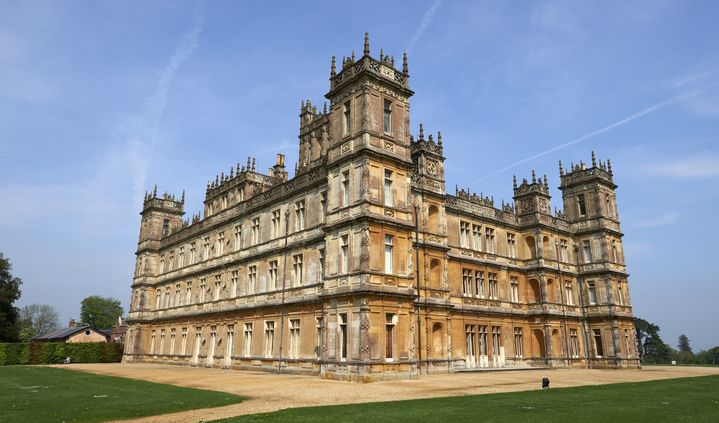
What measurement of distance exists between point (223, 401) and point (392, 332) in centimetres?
1128

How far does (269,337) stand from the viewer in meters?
32.2

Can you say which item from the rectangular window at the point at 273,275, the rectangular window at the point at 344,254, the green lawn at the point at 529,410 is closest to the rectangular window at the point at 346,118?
the rectangular window at the point at 344,254

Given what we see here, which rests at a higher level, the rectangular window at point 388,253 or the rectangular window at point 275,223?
the rectangular window at point 275,223

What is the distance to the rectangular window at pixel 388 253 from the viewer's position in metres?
25.7

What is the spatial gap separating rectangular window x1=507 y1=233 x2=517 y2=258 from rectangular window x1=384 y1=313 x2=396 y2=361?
18704 millimetres

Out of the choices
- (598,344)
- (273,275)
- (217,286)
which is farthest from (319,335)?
(598,344)

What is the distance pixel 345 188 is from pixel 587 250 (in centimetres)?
2790

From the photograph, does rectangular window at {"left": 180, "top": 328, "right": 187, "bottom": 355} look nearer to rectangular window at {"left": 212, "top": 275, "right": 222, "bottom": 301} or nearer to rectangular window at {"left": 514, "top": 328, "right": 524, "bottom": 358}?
rectangular window at {"left": 212, "top": 275, "right": 222, "bottom": 301}

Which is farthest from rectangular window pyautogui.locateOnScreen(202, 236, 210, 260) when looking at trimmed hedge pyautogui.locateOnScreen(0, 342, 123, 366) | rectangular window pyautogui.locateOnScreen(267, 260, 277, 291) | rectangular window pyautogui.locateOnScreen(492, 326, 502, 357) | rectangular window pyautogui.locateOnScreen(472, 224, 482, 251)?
rectangular window pyautogui.locateOnScreen(492, 326, 502, 357)

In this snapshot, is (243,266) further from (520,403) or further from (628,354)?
(628,354)

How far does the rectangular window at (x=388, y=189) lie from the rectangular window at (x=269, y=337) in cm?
1203

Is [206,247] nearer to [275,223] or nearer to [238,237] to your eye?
[238,237]

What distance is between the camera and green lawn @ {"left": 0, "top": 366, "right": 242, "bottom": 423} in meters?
12.7

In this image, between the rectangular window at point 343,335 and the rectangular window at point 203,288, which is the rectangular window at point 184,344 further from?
the rectangular window at point 343,335
